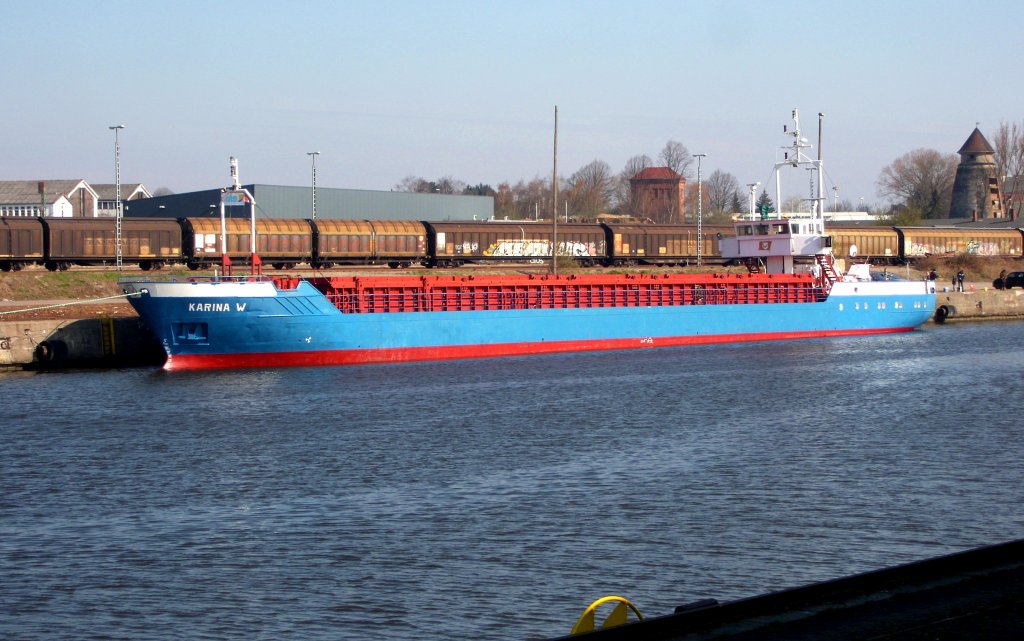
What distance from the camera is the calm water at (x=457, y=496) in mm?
12258

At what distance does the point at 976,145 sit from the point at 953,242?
60.8 meters

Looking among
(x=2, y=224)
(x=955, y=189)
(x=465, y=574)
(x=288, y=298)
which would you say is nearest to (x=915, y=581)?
(x=465, y=574)

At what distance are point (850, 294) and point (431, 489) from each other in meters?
31.9

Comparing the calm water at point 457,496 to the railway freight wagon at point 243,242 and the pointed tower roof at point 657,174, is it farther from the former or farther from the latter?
the pointed tower roof at point 657,174

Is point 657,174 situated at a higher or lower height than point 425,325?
higher

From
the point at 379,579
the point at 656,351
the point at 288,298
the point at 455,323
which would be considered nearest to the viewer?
the point at 379,579

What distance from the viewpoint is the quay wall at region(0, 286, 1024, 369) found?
31.5 meters

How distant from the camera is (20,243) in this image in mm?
48062

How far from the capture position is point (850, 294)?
1772 inches

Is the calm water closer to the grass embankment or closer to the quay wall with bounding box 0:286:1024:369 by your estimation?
the quay wall with bounding box 0:286:1024:369

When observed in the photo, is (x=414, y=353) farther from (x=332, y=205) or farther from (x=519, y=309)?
(x=332, y=205)

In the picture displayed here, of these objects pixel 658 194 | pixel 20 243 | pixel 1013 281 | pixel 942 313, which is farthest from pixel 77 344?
pixel 658 194

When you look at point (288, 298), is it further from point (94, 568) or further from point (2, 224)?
point (2, 224)

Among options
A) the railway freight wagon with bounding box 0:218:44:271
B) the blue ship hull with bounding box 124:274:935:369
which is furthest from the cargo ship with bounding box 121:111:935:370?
the railway freight wagon with bounding box 0:218:44:271
